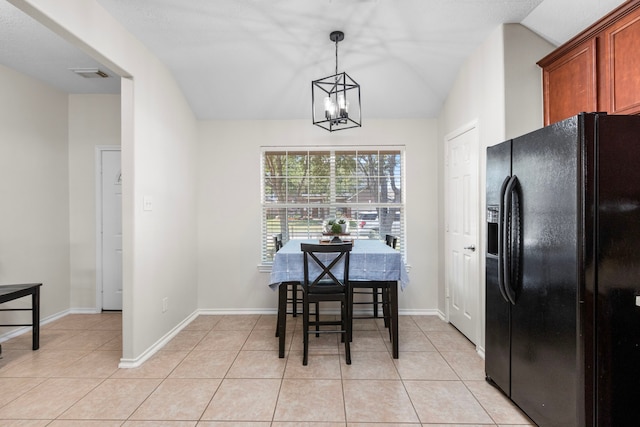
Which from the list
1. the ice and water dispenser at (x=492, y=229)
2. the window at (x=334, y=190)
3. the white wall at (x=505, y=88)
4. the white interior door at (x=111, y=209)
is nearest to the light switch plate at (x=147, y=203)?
the window at (x=334, y=190)

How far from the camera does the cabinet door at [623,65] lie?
1.86 m

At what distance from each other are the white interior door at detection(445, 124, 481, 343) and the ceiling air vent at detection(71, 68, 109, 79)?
3.63m

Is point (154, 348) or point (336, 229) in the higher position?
point (336, 229)

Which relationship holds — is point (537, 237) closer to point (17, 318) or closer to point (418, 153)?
point (418, 153)

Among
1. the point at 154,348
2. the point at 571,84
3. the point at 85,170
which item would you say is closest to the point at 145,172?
the point at 154,348

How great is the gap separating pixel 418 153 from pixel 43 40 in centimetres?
375

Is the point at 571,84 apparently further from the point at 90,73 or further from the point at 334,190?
the point at 90,73

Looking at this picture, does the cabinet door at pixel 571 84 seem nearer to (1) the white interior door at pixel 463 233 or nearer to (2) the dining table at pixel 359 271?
(1) the white interior door at pixel 463 233

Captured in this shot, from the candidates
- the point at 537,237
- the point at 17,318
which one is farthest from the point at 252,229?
the point at 537,237

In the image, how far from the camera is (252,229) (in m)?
4.17

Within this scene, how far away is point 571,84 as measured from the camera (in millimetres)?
2305

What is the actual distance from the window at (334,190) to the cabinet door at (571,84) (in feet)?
5.86

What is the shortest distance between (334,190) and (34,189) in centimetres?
323

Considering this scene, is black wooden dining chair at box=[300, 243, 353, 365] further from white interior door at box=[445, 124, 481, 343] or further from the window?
the window
